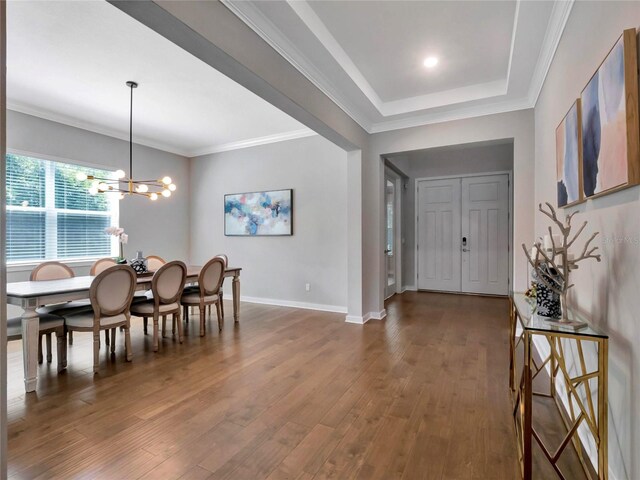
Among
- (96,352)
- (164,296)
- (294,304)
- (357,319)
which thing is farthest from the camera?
(294,304)

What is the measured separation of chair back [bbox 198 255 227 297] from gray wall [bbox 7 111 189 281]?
7.72 ft

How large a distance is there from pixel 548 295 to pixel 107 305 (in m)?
3.46

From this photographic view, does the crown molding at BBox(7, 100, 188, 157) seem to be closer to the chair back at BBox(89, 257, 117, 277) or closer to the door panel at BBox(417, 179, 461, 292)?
the chair back at BBox(89, 257, 117, 277)

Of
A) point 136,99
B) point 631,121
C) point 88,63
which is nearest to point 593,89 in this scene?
point 631,121

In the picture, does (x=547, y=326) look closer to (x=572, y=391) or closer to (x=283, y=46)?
(x=572, y=391)

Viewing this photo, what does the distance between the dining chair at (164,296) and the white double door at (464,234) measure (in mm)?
4940

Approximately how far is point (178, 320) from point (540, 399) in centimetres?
353

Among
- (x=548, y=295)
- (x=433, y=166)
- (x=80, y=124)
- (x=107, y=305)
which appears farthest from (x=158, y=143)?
(x=548, y=295)

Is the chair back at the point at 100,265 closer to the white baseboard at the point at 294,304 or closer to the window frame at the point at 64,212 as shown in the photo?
the window frame at the point at 64,212

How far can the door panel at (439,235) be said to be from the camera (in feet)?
21.4

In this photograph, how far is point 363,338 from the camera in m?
3.77

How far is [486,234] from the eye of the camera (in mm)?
6215

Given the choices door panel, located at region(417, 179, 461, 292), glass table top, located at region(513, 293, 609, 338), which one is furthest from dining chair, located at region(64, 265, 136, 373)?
door panel, located at region(417, 179, 461, 292)

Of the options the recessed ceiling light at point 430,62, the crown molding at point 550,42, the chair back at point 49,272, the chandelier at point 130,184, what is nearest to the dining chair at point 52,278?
the chair back at point 49,272
